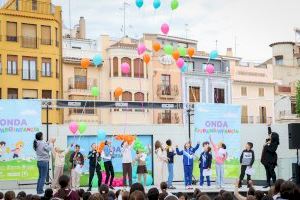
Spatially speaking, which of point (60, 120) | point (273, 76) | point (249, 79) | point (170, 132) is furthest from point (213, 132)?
point (273, 76)

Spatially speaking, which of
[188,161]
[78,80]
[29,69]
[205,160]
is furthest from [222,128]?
[78,80]

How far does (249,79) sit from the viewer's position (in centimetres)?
5291

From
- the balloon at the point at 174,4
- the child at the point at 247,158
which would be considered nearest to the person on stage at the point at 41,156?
the balloon at the point at 174,4

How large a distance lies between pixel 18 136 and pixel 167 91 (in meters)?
30.6

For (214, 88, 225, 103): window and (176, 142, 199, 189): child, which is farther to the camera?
(214, 88, 225, 103): window

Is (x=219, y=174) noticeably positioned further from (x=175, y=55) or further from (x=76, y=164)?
(x=76, y=164)

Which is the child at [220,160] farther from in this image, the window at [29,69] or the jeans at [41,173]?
the window at [29,69]

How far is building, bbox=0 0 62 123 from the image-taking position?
41656 mm

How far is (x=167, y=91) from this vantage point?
1890 inches

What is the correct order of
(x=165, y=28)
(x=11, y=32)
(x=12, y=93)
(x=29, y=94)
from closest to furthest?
(x=165, y=28) → (x=12, y=93) → (x=11, y=32) → (x=29, y=94)

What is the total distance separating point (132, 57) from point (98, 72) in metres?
3.49

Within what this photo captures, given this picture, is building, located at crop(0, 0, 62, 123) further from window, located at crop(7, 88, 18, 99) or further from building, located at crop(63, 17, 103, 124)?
building, located at crop(63, 17, 103, 124)

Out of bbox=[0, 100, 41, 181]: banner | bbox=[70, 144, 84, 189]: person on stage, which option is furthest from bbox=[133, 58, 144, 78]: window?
bbox=[70, 144, 84, 189]: person on stage

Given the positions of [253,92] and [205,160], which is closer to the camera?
[205,160]
